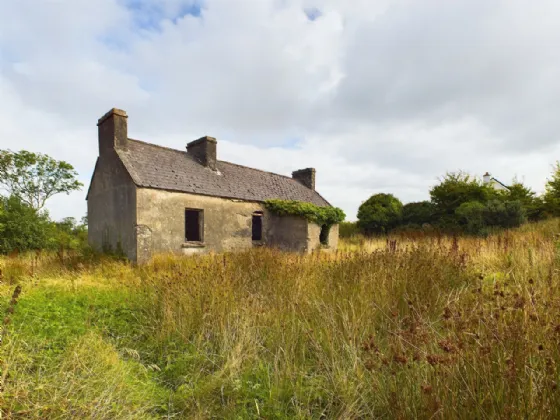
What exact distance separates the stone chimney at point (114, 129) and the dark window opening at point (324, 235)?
37.3 feet

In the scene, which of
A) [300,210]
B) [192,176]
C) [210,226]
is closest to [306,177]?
[300,210]

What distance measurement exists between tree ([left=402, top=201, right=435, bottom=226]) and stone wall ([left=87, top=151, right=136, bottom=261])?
17827 millimetres

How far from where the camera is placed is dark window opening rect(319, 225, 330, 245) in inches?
698

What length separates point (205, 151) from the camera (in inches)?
602

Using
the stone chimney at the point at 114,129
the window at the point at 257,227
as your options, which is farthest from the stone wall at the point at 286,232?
the stone chimney at the point at 114,129

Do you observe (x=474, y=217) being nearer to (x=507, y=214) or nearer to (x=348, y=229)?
(x=507, y=214)

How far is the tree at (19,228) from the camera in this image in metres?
14.2

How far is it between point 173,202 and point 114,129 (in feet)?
12.3

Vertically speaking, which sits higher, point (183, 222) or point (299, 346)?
point (183, 222)

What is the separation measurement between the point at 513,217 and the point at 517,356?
56.3ft

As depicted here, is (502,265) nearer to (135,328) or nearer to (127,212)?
(135,328)

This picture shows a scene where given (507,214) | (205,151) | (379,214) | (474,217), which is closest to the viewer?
(205,151)

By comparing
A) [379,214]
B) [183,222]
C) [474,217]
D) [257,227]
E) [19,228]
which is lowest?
[257,227]

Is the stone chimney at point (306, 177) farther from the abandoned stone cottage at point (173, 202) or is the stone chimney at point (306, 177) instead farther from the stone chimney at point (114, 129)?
the stone chimney at point (114, 129)
